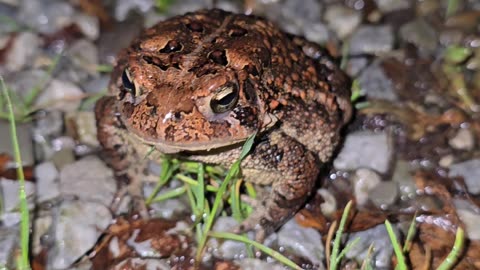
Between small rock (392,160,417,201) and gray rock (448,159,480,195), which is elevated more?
gray rock (448,159,480,195)

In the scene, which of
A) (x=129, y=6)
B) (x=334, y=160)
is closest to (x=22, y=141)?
(x=129, y=6)

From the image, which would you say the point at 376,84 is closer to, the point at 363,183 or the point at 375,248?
the point at 363,183

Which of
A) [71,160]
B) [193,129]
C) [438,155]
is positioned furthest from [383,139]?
[71,160]

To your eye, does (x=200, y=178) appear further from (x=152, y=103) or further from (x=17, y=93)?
(x=17, y=93)

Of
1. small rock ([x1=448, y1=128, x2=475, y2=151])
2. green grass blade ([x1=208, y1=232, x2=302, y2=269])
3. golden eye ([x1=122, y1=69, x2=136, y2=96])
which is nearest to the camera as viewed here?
golden eye ([x1=122, y1=69, x2=136, y2=96])

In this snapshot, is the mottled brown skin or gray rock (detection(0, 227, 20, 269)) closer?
the mottled brown skin

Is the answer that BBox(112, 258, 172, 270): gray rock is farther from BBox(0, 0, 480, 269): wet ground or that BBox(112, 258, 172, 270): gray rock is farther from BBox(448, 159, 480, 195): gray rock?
BBox(448, 159, 480, 195): gray rock

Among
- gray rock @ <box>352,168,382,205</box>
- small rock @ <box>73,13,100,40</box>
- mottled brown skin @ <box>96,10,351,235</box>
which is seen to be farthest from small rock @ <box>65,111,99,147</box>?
gray rock @ <box>352,168,382,205</box>

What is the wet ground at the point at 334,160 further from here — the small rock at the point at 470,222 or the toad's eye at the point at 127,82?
the toad's eye at the point at 127,82
